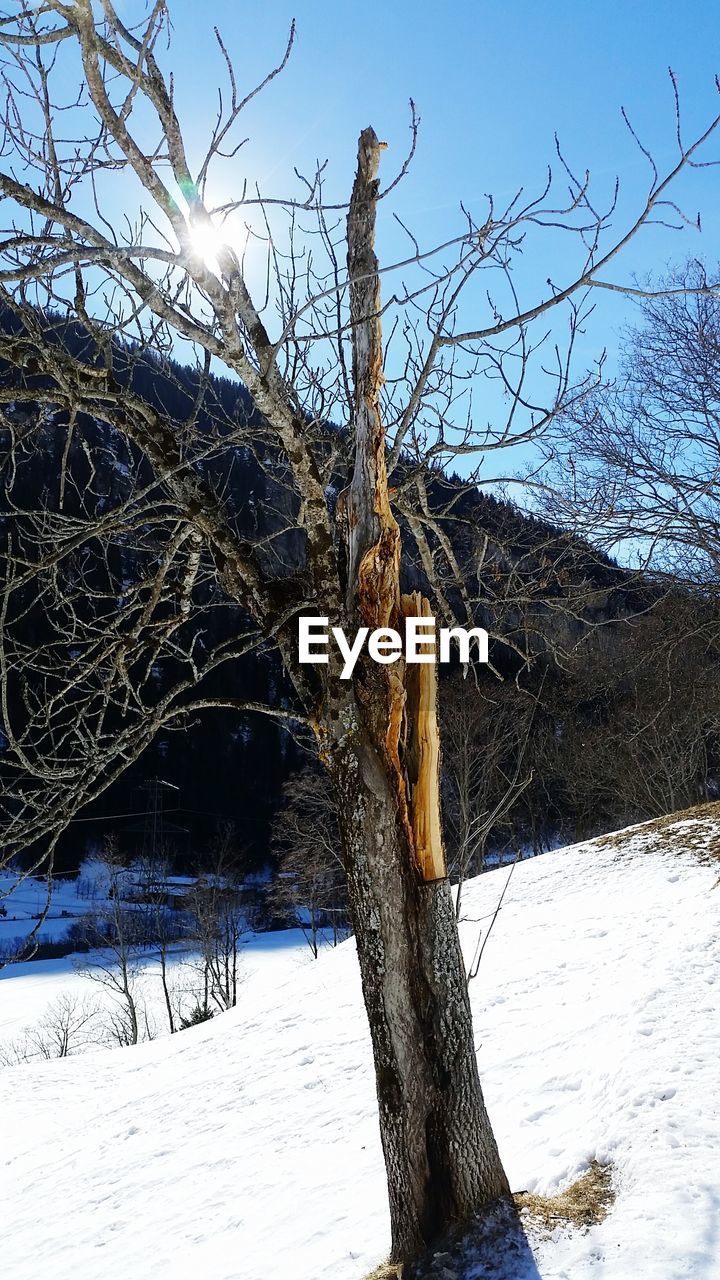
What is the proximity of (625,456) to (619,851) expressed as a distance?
6680mm

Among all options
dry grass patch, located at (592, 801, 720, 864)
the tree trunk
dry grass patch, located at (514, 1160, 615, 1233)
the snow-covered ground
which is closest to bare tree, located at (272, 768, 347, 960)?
dry grass patch, located at (592, 801, 720, 864)

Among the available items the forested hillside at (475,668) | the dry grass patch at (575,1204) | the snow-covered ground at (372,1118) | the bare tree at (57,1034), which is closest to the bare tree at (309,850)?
the forested hillside at (475,668)

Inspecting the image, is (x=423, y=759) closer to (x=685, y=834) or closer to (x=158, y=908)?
(x=685, y=834)

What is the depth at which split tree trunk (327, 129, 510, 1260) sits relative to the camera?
122 inches

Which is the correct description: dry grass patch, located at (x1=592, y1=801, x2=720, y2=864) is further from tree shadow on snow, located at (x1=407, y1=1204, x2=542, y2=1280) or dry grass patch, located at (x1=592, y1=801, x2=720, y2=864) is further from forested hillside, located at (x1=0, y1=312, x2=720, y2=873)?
tree shadow on snow, located at (x1=407, y1=1204, x2=542, y2=1280)

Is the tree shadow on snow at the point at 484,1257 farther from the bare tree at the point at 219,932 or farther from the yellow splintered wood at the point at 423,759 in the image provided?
the bare tree at the point at 219,932

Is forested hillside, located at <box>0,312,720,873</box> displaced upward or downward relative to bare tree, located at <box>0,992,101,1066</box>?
upward

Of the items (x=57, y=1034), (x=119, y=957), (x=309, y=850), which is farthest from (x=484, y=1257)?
(x=119, y=957)

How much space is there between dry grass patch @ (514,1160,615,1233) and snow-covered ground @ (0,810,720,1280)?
73 mm

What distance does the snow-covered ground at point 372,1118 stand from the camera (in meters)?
3.72

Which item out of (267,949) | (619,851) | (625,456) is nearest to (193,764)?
(267,949)

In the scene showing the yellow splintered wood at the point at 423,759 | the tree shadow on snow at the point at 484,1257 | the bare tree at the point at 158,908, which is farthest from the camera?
the bare tree at the point at 158,908

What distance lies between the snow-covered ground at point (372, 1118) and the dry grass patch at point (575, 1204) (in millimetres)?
73

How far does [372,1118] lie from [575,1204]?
2.95m
